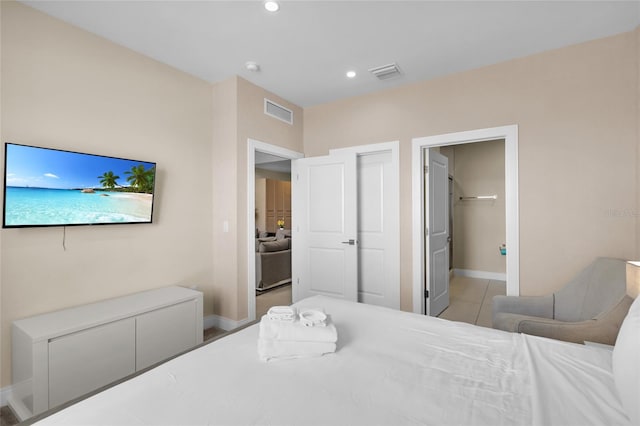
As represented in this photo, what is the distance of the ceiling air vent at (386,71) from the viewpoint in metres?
3.04

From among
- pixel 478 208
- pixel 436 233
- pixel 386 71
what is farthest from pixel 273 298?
pixel 478 208

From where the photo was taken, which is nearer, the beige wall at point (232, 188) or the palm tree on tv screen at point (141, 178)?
the palm tree on tv screen at point (141, 178)

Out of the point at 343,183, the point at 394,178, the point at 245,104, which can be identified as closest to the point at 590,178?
the point at 394,178

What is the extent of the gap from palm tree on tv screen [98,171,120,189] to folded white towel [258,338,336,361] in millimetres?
2024

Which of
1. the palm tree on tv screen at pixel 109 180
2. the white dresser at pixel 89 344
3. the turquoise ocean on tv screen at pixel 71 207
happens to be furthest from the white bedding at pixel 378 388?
the palm tree on tv screen at pixel 109 180

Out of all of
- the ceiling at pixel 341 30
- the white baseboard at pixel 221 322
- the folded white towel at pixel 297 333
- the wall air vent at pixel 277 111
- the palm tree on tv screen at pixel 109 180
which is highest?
Result: the ceiling at pixel 341 30

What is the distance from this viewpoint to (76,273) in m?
2.33

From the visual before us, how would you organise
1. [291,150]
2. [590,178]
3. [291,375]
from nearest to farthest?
[291,375] → [590,178] → [291,150]

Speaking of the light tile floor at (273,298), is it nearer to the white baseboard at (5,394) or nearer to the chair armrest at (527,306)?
the white baseboard at (5,394)

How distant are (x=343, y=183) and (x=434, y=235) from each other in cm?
128

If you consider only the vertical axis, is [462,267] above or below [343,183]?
below

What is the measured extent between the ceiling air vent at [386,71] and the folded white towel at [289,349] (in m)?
2.76

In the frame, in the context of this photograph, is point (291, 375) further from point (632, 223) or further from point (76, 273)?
point (632, 223)

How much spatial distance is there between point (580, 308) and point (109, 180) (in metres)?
3.92
